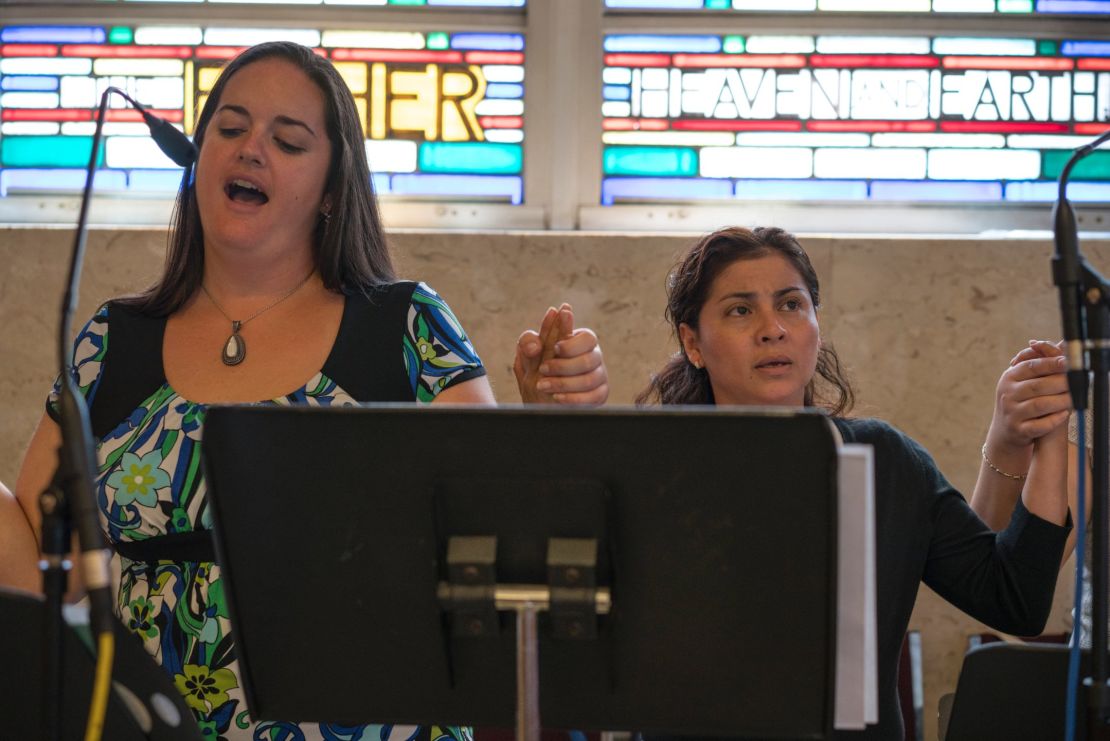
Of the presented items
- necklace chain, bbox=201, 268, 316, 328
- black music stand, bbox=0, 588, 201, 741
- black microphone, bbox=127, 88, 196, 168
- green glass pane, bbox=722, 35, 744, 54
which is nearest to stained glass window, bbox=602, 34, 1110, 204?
green glass pane, bbox=722, 35, 744, 54

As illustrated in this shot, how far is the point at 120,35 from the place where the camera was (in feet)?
10.9

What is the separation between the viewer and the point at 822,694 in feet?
Result: 3.59

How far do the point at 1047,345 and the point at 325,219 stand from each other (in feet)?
3.57

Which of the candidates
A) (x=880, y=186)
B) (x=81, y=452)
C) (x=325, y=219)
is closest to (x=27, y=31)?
(x=325, y=219)

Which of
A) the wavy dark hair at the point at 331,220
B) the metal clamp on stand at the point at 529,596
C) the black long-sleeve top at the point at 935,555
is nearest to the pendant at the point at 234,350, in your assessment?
the wavy dark hair at the point at 331,220

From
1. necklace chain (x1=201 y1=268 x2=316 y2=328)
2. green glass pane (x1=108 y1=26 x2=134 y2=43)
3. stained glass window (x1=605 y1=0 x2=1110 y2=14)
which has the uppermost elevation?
stained glass window (x1=605 y1=0 x2=1110 y2=14)

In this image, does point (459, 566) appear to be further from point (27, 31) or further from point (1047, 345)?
point (27, 31)

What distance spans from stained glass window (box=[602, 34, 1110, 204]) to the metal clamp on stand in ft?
7.56

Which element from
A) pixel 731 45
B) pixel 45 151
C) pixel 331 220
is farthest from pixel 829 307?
pixel 45 151

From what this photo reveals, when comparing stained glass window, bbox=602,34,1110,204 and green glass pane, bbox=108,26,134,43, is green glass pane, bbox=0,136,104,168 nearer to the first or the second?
green glass pane, bbox=108,26,134,43

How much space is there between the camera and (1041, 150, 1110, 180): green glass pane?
326 cm

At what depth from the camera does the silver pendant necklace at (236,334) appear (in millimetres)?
1758

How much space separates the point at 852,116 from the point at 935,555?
1.75 metres

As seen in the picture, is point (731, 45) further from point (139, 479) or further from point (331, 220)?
point (139, 479)
